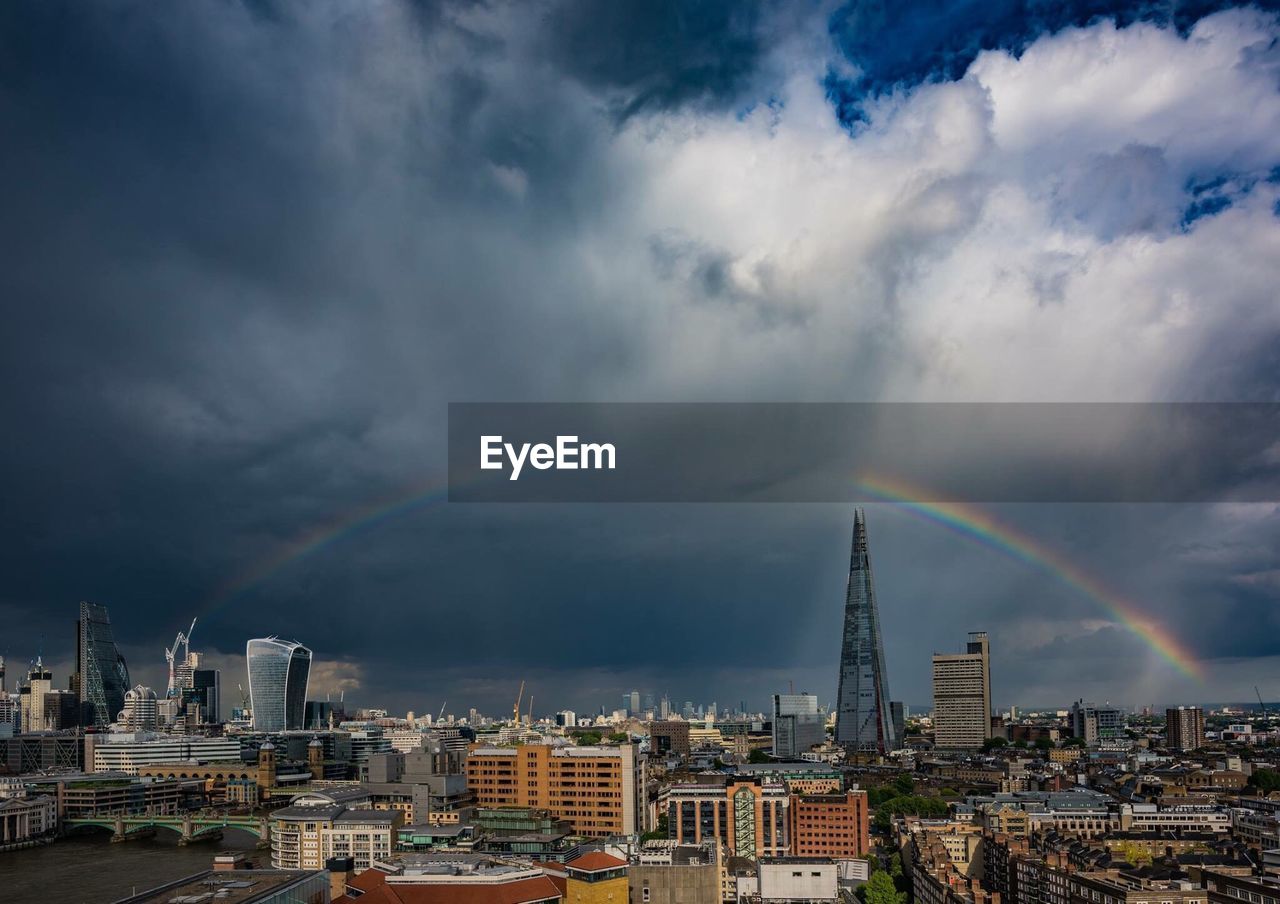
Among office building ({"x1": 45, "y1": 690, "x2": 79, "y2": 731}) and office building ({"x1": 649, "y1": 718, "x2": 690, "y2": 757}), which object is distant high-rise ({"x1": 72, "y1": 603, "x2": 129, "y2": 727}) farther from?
office building ({"x1": 649, "y1": 718, "x2": 690, "y2": 757})

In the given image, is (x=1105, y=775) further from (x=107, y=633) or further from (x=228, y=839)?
(x=107, y=633)

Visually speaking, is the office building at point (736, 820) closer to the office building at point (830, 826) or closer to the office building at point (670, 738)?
the office building at point (830, 826)

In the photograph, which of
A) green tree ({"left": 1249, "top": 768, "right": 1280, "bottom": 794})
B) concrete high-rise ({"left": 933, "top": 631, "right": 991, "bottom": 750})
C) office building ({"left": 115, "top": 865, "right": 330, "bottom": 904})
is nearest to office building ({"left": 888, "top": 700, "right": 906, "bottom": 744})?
concrete high-rise ({"left": 933, "top": 631, "right": 991, "bottom": 750})

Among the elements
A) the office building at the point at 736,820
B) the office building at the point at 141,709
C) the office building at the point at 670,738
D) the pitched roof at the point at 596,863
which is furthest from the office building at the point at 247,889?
the office building at the point at 141,709

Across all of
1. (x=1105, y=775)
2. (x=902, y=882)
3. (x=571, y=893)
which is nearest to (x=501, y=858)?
(x=571, y=893)

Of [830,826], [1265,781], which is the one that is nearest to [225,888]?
[830,826]
